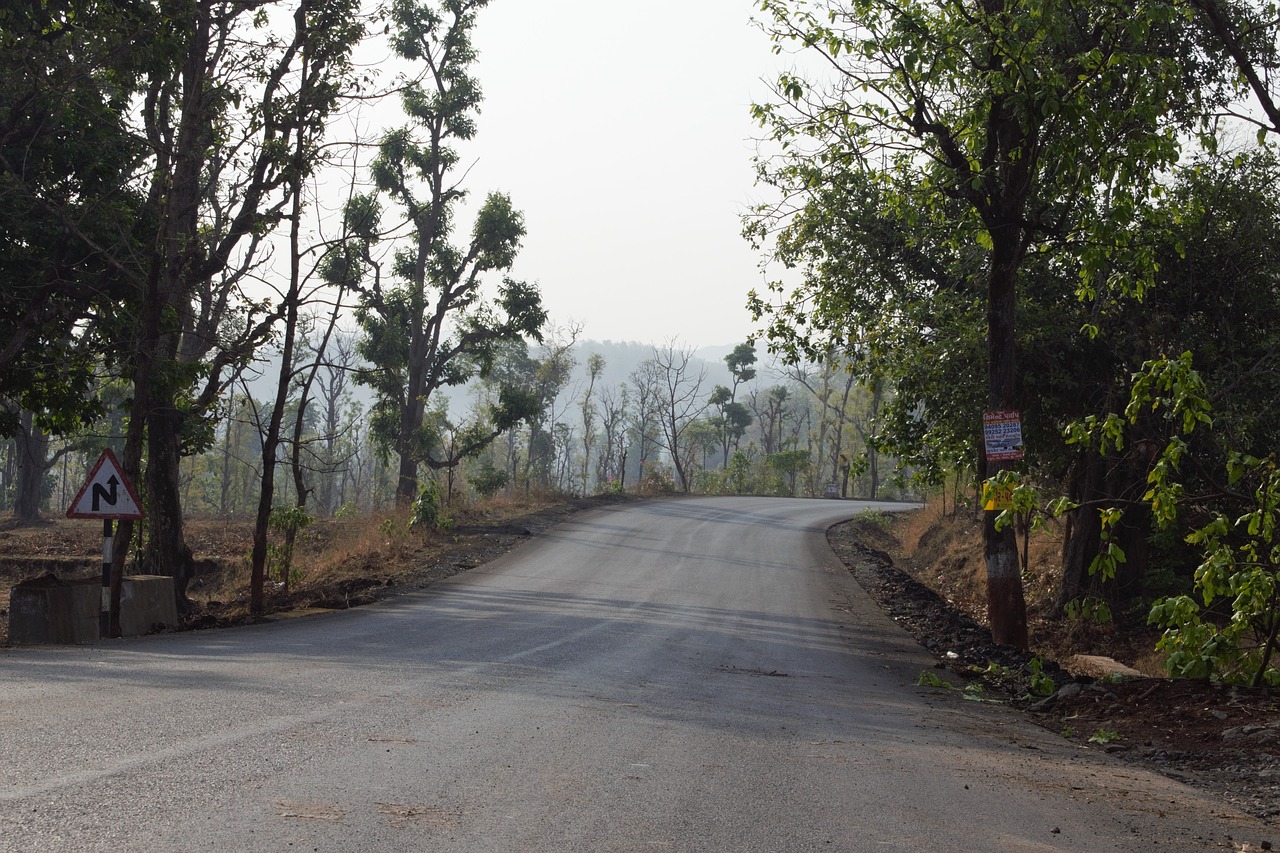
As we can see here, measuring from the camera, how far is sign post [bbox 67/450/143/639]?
13.9 m

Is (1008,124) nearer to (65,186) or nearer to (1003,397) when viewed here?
(1003,397)

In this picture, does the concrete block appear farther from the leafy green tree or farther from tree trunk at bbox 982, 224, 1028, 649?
tree trunk at bbox 982, 224, 1028, 649

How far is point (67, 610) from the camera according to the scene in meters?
14.0

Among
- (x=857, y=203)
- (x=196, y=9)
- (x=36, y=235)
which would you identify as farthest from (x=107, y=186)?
(x=857, y=203)

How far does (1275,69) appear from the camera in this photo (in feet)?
50.5

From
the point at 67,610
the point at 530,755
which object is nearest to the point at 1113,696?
the point at 530,755

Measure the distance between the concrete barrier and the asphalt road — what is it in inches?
53.9

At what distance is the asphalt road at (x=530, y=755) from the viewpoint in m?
5.04

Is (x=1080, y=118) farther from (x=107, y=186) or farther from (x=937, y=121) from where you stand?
(x=107, y=186)

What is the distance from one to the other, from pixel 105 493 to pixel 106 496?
4 cm

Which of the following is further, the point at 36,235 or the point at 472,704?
→ the point at 36,235

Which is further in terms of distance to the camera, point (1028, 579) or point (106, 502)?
point (1028, 579)

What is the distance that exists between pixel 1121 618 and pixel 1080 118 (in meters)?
9.37

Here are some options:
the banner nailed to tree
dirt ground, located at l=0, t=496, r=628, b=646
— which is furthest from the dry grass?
dirt ground, located at l=0, t=496, r=628, b=646
